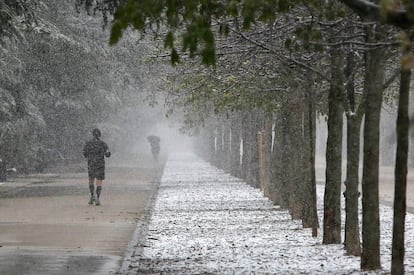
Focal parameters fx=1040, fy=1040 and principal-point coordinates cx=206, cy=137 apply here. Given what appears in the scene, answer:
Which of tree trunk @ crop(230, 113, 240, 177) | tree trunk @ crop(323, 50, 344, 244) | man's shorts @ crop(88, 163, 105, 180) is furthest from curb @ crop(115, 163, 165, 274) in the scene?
tree trunk @ crop(230, 113, 240, 177)

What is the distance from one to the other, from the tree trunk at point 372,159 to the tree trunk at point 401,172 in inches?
54.3

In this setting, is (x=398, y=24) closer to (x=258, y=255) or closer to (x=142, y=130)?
(x=258, y=255)

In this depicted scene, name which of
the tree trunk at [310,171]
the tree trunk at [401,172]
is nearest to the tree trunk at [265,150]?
the tree trunk at [310,171]

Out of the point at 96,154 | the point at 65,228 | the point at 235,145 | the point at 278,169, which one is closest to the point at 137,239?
the point at 65,228

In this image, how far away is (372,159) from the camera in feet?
39.7

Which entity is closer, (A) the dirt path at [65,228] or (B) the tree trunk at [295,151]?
(A) the dirt path at [65,228]

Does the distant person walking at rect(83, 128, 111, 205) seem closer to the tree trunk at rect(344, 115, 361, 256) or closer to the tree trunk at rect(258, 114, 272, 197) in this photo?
the tree trunk at rect(258, 114, 272, 197)

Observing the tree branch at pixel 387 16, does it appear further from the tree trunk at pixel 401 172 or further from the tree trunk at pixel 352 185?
the tree trunk at pixel 352 185

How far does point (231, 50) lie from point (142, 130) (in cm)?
9233

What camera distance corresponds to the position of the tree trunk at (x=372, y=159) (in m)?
12.0

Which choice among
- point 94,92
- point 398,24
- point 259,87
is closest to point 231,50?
point 259,87

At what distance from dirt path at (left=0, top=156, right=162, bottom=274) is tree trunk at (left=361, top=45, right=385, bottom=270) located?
10.3ft

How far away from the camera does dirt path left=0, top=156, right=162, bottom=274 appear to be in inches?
539

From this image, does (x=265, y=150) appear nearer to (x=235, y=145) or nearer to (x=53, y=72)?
(x=53, y=72)
